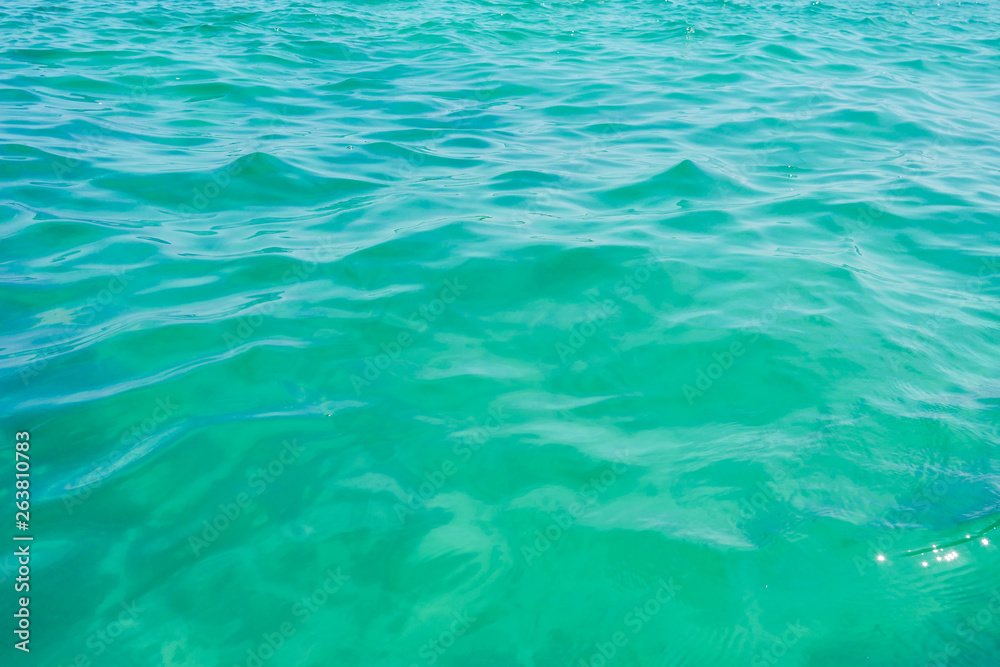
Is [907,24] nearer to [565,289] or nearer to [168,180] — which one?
[565,289]

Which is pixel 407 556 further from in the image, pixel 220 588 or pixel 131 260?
→ pixel 131 260

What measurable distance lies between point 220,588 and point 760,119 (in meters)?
7.61

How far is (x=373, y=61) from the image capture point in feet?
35.6

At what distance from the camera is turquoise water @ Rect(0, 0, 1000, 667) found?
9.36ft

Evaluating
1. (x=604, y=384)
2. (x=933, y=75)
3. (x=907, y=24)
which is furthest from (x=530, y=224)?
(x=907, y=24)

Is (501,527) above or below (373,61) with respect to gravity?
below

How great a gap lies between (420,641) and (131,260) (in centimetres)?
364

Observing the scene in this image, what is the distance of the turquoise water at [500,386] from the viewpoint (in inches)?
112

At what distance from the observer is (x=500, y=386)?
13.2ft

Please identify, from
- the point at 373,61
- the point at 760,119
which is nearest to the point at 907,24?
the point at 760,119

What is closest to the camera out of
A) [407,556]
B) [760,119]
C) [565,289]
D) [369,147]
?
[407,556]

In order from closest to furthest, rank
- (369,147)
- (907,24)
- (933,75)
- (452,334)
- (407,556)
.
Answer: (407,556) < (452,334) < (369,147) < (933,75) < (907,24)

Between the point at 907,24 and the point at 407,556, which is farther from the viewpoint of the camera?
the point at 907,24

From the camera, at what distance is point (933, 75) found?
10.5 m
